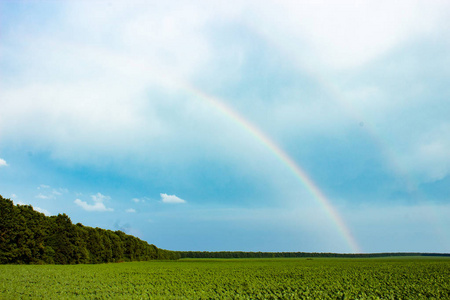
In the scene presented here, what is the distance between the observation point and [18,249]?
1727 inches

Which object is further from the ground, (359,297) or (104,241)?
(104,241)

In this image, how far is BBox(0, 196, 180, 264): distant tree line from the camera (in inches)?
1705

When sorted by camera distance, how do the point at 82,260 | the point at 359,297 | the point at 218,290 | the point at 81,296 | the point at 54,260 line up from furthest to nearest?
the point at 82,260 < the point at 54,260 < the point at 218,290 < the point at 359,297 < the point at 81,296

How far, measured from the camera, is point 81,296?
66.3 feet

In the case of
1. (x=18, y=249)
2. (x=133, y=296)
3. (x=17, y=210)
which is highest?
(x=17, y=210)

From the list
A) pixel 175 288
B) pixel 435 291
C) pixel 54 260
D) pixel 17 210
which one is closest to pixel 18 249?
pixel 17 210

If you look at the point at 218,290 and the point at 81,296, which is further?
the point at 218,290

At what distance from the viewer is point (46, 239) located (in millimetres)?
51062

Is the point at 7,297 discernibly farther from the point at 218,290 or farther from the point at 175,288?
the point at 218,290

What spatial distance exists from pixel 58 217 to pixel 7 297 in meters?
38.3

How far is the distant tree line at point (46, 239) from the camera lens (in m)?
43.3

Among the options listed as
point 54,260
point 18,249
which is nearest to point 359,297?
point 18,249

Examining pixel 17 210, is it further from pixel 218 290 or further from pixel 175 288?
pixel 218 290

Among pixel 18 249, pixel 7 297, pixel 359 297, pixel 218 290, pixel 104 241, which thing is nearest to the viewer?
pixel 7 297
